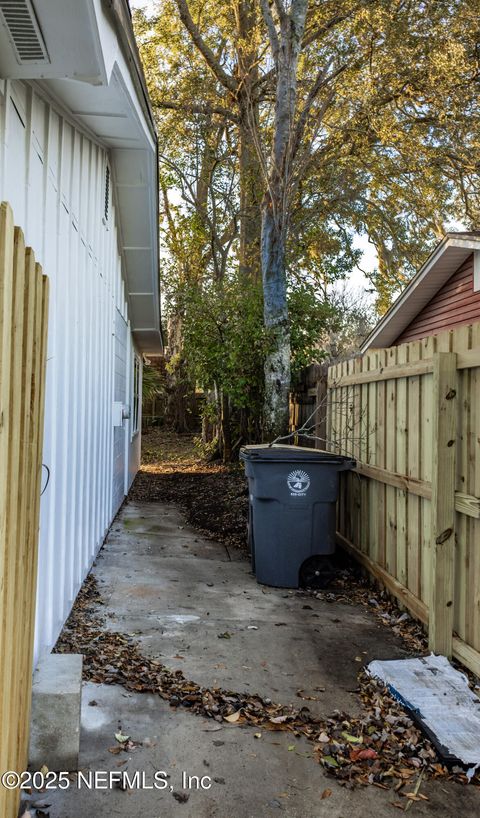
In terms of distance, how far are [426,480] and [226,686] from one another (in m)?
1.91

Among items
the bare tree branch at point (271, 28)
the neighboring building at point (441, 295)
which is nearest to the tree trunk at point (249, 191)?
the bare tree branch at point (271, 28)

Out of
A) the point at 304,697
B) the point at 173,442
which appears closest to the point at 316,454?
the point at 304,697

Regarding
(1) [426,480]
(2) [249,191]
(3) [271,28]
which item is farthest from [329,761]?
(2) [249,191]

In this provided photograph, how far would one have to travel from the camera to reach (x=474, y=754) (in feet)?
9.28

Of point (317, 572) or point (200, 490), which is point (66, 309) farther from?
point (200, 490)

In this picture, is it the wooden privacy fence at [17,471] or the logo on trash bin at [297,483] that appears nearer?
the wooden privacy fence at [17,471]

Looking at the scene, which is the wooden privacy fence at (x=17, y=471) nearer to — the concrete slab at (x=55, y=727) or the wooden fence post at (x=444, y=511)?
the concrete slab at (x=55, y=727)

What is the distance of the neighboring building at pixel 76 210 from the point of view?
2790 mm

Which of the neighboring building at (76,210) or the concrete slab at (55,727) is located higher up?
the neighboring building at (76,210)

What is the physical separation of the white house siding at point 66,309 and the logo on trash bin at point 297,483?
1.80 meters

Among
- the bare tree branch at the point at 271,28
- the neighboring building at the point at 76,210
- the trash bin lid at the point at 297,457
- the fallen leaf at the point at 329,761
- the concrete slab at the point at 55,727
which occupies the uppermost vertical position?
the bare tree branch at the point at 271,28

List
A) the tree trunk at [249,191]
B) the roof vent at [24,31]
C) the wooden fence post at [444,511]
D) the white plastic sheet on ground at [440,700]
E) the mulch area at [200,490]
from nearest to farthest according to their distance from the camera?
the roof vent at [24,31], the white plastic sheet on ground at [440,700], the wooden fence post at [444,511], the mulch area at [200,490], the tree trunk at [249,191]

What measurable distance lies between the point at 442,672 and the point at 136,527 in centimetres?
527

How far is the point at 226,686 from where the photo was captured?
350 centimetres
